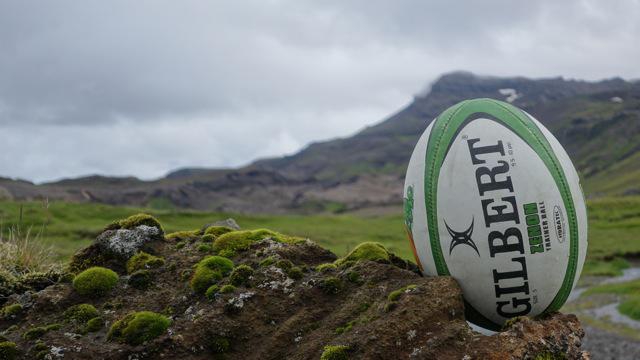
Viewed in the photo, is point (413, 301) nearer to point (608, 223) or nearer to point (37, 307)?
point (37, 307)

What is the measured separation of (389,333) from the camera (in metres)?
8.39

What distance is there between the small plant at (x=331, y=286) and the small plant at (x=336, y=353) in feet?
6.10

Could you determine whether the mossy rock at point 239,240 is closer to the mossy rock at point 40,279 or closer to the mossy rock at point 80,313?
the mossy rock at point 80,313

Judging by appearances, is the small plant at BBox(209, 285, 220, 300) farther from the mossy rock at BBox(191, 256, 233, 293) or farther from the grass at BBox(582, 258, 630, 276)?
the grass at BBox(582, 258, 630, 276)

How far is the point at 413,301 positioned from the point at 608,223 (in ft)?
305

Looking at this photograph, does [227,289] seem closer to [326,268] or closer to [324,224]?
[326,268]

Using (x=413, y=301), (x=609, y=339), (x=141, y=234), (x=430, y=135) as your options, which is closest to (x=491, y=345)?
(x=413, y=301)

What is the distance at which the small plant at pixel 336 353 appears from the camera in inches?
321

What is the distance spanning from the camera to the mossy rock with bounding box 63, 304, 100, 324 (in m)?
9.90

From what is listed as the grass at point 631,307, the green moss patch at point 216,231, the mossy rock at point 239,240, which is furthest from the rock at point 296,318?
the grass at point 631,307

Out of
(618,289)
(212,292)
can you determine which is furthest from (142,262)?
(618,289)

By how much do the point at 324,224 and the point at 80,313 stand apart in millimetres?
92327

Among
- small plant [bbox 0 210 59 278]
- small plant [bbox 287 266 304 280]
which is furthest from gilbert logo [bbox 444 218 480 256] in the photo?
small plant [bbox 0 210 59 278]

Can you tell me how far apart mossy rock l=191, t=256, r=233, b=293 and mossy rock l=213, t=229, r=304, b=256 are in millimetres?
621
